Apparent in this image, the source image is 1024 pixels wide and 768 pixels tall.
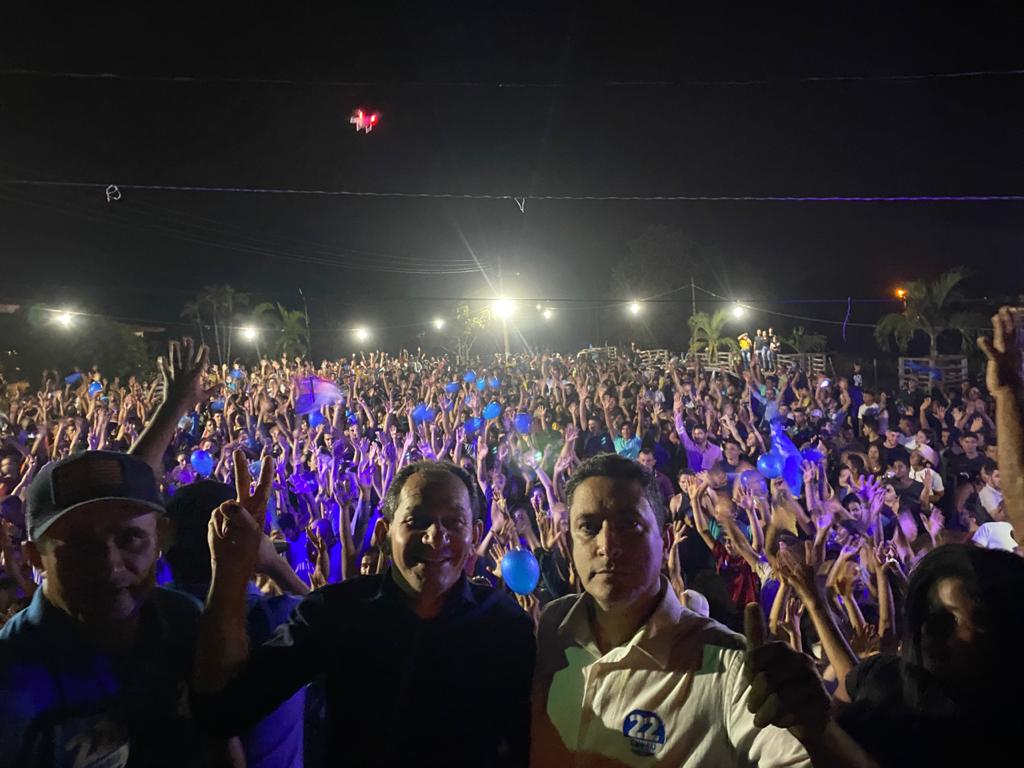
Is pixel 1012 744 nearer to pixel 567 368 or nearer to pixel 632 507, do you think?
pixel 632 507

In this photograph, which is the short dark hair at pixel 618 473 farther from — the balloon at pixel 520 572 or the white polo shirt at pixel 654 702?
the balloon at pixel 520 572

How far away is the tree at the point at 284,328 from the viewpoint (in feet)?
146

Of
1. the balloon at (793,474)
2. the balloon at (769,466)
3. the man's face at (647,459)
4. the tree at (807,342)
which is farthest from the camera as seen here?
the tree at (807,342)

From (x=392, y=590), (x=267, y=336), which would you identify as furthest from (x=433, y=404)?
(x=267, y=336)

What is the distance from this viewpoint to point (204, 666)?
149 centimetres

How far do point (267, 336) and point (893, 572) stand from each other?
4721 cm

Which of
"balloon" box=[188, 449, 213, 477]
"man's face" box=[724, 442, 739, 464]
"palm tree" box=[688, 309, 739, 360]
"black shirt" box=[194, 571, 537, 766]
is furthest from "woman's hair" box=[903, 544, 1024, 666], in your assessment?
"palm tree" box=[688, 309, 739, 360]

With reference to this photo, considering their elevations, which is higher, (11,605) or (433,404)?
(433,404)

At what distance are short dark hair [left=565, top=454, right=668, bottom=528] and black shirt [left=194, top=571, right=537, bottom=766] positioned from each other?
1.35 feet

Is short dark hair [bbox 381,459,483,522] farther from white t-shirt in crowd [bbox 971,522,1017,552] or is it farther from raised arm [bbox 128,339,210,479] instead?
white t-shirt in crowd [bbox 971,522,1017,552]

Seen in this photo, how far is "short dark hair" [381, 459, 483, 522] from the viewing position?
5.95 feet

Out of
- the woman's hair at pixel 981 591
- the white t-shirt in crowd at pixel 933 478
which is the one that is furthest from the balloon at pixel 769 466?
the woman's hair at pixel 981 591

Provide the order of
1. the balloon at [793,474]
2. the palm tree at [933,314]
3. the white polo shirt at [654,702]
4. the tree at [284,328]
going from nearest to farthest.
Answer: the white polo shirt at [654,702], the balloon at [793,474], the palm tree at [933,314], the tree at [284,328]

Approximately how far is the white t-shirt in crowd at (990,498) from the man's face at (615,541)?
481cm
